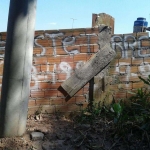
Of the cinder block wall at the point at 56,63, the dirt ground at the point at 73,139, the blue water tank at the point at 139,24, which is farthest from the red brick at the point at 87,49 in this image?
the blue water tank at the point at 139,24

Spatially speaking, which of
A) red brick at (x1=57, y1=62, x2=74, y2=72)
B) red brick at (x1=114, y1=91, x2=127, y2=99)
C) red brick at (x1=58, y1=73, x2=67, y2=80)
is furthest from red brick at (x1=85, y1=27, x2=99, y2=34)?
red brick at (x1=114, y1=91, x2=127, y2=99)

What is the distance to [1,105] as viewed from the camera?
2.57 meters

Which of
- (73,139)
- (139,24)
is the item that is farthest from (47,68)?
(139,24)

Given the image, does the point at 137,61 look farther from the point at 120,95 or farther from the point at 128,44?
the point at 120,95

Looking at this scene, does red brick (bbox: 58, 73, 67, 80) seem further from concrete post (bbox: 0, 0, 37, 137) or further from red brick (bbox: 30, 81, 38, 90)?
concrete post (bbox: 0, 0, 37, 137)

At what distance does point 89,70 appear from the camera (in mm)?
3430

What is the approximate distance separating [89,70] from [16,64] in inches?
50.6

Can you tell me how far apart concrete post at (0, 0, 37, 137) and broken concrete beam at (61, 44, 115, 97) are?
3.13 feet

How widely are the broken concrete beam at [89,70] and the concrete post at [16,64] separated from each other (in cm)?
95

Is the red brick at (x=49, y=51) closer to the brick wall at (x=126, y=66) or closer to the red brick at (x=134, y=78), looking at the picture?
the brick wall at (x=126, y=66)

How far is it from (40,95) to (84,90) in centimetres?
68

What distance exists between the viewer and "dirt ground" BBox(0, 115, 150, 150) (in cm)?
256

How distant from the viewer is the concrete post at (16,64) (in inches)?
97.6

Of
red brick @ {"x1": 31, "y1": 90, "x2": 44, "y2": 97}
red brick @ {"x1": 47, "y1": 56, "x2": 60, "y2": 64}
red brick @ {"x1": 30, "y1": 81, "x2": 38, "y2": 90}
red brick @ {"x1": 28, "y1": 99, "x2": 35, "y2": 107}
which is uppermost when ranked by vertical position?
red brick @ {"x1": 47, "y1": 56, "x2": 60, "y2": 64}
